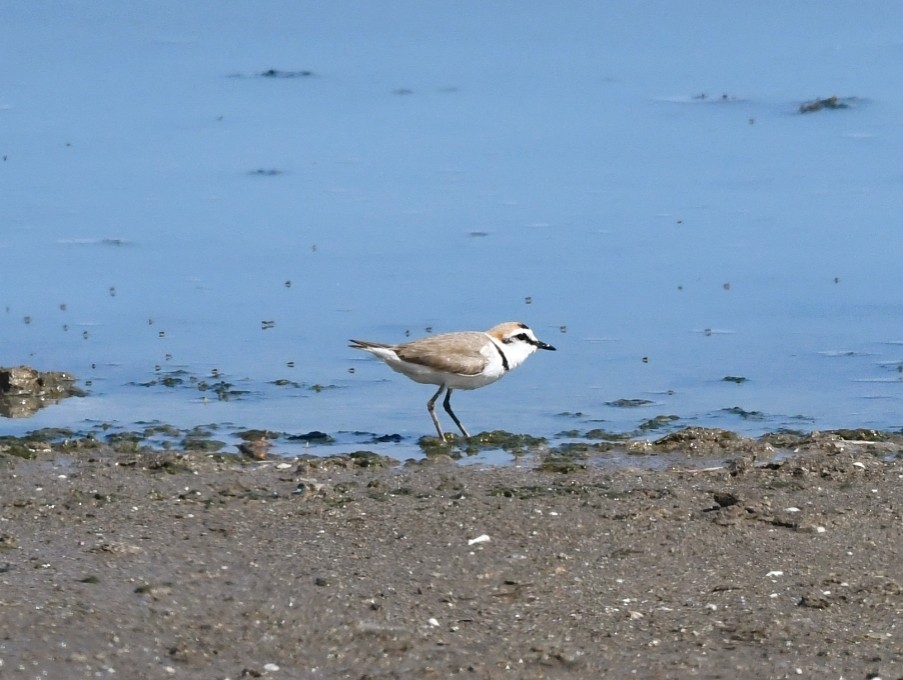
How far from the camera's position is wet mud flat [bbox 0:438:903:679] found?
6328mm

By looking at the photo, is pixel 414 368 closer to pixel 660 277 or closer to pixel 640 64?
pixel 660 277

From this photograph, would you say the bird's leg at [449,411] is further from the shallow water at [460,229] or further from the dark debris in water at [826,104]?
the dark debris in water at [826,104]

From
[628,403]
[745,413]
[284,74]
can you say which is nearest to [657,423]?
[628,403]

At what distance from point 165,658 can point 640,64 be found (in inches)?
573

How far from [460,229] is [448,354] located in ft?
12.6

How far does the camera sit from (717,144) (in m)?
16.8

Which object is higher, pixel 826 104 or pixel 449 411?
pixel 826 104

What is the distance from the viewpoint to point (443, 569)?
7301 mm

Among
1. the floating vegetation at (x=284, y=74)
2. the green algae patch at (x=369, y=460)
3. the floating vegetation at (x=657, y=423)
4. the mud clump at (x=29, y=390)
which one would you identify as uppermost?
the floating vegetation at (x=284, y=74)

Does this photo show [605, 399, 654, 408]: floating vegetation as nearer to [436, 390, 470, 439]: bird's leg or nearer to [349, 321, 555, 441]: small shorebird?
[349, 321, 555, 441]: small shorebird

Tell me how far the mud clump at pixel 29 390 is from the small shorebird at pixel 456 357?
2003mm

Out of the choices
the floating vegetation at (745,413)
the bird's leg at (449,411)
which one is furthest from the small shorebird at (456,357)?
the floating vegetation at (745,413)

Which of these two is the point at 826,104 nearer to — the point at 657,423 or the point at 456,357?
the point at 657,423

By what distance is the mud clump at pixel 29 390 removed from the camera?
1092cm
